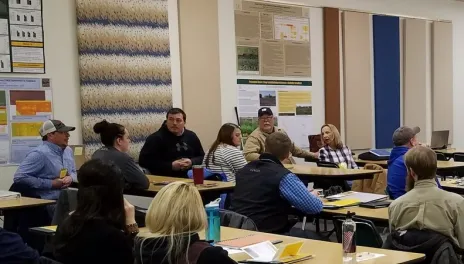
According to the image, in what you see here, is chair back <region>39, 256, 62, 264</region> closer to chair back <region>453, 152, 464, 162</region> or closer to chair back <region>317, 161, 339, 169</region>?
chair back <region>317, 161, 339, 169</region>

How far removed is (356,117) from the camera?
10.3 meters

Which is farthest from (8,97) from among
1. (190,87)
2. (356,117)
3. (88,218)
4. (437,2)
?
(437,2)

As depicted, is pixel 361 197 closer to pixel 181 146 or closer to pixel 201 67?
pixel 181 146

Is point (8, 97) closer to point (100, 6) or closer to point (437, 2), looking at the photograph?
point (100, 6)

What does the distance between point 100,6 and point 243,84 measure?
244 centimetres

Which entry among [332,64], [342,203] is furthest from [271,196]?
[332,64]

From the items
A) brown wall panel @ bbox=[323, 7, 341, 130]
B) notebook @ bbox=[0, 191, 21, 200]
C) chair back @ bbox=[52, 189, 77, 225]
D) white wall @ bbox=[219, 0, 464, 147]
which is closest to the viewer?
chair back @ bbox=[52, 189, 77, 225]

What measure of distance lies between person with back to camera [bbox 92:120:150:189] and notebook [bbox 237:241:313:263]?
2.58 metres

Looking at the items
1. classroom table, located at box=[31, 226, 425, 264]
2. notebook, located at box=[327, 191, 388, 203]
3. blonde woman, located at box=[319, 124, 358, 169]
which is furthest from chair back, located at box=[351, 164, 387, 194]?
classroom table, located at box=[31, 226, 425, 264]

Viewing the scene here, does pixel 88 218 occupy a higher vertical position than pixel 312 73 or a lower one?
lower

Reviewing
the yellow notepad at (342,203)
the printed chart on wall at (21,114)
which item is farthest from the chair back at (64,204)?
the printed chart on wall at (21,114)

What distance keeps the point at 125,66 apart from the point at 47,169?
2.13m

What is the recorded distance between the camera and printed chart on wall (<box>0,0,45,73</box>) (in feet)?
21.9

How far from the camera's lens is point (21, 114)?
684 centimetres
